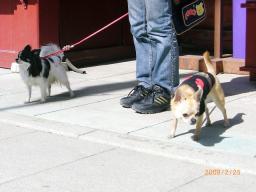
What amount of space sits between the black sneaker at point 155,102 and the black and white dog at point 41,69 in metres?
1.45

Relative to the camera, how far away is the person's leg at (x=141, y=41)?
262 inches

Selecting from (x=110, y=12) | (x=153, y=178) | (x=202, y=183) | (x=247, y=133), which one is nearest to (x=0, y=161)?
(x=153, y=178)

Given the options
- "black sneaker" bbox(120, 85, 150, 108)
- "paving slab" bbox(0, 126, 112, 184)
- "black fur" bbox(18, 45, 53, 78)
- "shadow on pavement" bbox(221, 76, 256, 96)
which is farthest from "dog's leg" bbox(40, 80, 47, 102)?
"shadow on pavement" bbox(221, 76, 256, 96)

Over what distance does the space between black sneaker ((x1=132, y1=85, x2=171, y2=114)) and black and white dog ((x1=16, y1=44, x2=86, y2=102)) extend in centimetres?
145

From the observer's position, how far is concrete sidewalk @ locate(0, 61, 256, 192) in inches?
172

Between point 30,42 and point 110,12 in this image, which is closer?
point 30,42

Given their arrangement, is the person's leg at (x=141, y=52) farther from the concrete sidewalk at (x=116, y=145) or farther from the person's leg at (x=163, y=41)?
the concrete sidewalk at (x=116, y=145)

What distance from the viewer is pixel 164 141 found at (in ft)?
17.4

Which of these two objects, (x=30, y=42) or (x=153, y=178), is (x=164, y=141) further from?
(x=30, y=42)

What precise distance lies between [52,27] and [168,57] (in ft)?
11.6

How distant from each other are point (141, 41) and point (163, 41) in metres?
0.43

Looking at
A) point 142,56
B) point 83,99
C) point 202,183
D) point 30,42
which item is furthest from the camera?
point 30,42

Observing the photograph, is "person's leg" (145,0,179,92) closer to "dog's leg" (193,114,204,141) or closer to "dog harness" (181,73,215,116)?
"dog harness" (181,73,215,116)

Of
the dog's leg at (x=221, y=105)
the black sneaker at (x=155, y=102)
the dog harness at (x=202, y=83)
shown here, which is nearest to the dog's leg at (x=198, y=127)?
the dog harness at (x=202, y=83)
